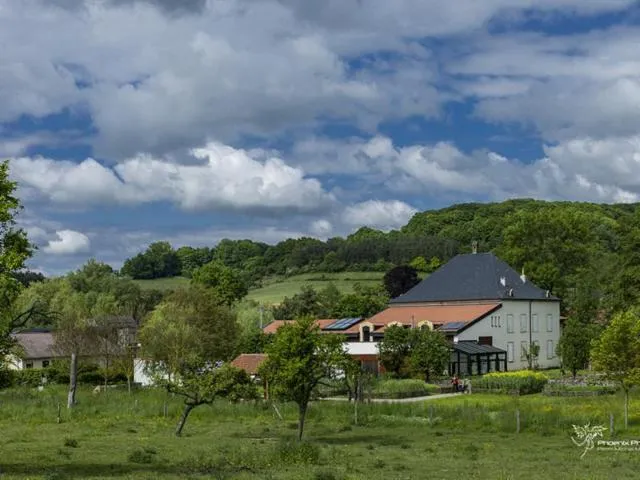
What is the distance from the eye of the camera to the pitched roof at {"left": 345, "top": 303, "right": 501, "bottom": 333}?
78.2 meters

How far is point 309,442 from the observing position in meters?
31.8

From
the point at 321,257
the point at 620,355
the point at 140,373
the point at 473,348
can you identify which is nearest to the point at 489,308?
the point at 473,348

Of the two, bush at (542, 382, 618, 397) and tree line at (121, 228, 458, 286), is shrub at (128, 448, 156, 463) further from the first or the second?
tree line at (121, 228, 458, 286)

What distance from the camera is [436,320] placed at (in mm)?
79312

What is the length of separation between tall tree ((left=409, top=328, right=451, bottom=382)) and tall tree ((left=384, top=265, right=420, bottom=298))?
1822 inches

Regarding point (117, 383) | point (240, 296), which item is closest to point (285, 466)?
point (117, 383)

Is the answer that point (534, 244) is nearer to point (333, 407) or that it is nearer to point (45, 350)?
point (45, 350)

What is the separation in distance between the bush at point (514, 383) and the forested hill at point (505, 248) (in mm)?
11698

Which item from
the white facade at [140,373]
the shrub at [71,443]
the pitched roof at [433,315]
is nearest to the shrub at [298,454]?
the shrub at [71,443]

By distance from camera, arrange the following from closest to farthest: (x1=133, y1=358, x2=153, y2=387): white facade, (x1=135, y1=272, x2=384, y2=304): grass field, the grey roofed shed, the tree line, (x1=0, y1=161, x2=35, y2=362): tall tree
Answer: (x1=0, y1=161, x2=35, y2=362): tall tree → the grey roofed shed → (x1=133, y1=358, x2=153, y2=387): white facade → (x1=135, y1=272, x2=384, y2=304): grass field → the tree line

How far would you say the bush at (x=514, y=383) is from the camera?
5541 cm

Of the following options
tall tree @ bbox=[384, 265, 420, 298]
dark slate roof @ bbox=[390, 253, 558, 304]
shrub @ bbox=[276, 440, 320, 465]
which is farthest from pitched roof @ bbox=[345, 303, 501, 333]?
shrub @ bbox=[276, 440, 320, 465]

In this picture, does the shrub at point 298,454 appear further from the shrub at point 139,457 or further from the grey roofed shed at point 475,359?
the grey roofed shed at point 475,359

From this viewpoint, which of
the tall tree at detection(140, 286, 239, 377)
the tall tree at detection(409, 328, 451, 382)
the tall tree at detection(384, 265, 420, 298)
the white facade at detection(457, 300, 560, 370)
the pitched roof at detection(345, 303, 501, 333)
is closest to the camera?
the tall tree at detection(409, 328, 451, 382)
